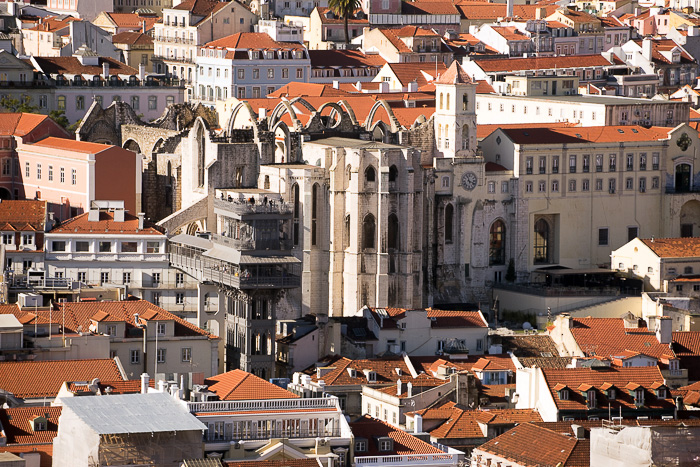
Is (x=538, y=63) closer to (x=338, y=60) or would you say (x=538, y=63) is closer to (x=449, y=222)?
(x=338, y=60)

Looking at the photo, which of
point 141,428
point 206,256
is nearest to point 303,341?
point 206,256

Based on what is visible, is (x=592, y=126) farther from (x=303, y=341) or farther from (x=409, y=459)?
(x=409, y=459)

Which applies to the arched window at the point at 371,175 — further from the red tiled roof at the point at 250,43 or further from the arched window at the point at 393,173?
the red tiled roof at the point at 250,43

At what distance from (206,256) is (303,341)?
6.32 meters

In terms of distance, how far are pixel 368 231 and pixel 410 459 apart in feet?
133

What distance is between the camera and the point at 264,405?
312 feet

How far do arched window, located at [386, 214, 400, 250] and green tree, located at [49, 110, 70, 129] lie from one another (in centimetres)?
2819

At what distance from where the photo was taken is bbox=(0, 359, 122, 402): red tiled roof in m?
103

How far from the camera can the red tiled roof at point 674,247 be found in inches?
5566

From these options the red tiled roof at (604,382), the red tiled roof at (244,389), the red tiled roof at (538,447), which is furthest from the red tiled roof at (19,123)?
the red tiled roof at (538,447)

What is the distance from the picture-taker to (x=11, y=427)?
93.6 meters

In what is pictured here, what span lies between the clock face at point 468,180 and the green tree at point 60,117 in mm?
26822

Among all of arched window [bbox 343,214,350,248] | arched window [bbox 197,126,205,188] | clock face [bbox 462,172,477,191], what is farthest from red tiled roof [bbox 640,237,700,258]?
arched window [bbox 197,126,205,188]

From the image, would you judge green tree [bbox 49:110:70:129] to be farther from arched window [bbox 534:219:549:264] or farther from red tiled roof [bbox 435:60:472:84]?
arched window [bbox 534:219:549:264]
